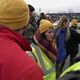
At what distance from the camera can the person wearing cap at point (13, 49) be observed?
6.32ft

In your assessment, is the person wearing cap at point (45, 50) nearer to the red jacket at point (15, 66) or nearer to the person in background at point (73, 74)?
the red jacket at point (15, 66)

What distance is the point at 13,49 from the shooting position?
201 cm

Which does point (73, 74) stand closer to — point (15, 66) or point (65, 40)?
point (15, 66)

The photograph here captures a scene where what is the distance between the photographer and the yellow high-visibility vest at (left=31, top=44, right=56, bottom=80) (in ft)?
14.1

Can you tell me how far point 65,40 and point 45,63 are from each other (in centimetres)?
400

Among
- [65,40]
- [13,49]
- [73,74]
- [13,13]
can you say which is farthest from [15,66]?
[65,40]

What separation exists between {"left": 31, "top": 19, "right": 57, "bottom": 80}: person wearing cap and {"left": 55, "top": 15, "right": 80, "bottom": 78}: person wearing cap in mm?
1751

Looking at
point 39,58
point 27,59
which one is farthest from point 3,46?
point 39,58

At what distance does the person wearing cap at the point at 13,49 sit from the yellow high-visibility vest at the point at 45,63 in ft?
6.03

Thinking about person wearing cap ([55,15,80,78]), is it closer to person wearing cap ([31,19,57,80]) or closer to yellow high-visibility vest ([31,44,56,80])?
person wearing cap ([31,19,57,80])

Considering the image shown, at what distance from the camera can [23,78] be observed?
191cm

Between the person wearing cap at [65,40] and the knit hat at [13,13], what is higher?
the knit hat at [13,13]

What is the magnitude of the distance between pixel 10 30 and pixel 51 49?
298cm

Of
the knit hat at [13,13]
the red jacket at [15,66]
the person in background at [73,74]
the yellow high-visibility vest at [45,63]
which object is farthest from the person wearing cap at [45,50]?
the person in background at [73,74]
